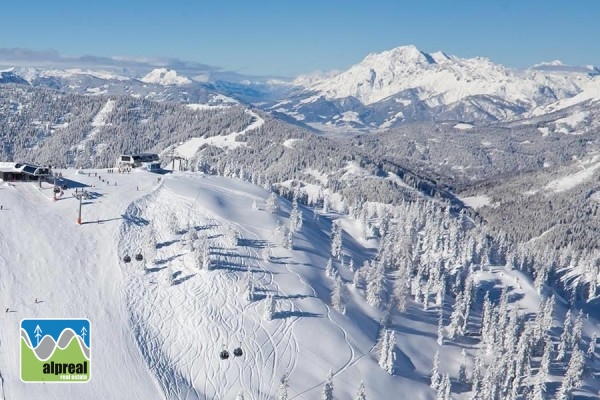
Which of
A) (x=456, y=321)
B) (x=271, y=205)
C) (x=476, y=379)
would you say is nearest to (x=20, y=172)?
(x=271, y=205)

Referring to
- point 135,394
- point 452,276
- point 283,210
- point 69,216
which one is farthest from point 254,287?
point 452,276

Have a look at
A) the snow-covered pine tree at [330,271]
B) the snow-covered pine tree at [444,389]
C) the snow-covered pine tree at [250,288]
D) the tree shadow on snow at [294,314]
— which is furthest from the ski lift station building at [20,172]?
the snow-covered pine tree at [444,389]

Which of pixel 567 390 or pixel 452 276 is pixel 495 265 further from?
pixel 567 390

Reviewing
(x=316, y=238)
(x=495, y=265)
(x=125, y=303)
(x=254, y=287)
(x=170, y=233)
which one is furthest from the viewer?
(x=495, y=265)

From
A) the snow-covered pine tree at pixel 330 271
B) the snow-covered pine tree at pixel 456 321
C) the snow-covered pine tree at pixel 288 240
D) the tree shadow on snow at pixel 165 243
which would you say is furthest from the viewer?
the snow-covered pine tree at pixel 288 240

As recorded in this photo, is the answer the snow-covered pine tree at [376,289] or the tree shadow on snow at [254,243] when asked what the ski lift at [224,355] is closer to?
the tree shadow on snow at [254,243]

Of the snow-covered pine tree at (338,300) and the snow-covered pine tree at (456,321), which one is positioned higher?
the snow-covered pine tree at (338,300)

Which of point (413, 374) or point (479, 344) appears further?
point (479, 344)

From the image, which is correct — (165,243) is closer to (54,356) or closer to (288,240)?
(288,240)
